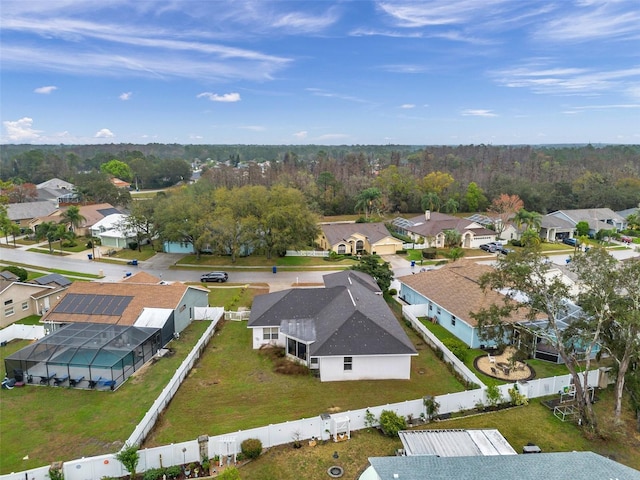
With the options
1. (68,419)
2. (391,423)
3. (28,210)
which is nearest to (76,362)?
(68,419)

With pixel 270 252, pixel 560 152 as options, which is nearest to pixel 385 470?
pixel 270 252

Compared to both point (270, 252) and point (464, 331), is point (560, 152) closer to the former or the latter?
point (270, 252)

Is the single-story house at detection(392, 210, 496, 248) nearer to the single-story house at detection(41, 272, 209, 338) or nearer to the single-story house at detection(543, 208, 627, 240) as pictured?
the single-story house at detection(543, 208, 627, 240)

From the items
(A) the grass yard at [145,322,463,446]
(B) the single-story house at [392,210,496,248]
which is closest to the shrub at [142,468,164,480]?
(A) the grass yard at [145,322,463,446]

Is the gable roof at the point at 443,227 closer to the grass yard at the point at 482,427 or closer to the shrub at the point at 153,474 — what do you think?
the grass yard at the point at 482,427

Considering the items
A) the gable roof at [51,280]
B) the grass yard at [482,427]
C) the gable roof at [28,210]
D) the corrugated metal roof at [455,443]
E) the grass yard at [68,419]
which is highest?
the gable roof at [28,210]

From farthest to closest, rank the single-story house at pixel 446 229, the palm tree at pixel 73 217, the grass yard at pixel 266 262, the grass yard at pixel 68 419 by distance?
the palm tree at pixel 73 217 < the single-story house at pixel 446 229 < the grass yard at pixel 266 262 < the grass yard at pixel 68 419

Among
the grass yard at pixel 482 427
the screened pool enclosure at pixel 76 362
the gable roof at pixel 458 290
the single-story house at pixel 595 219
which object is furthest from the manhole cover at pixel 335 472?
the single-story house at pixel 595 219
